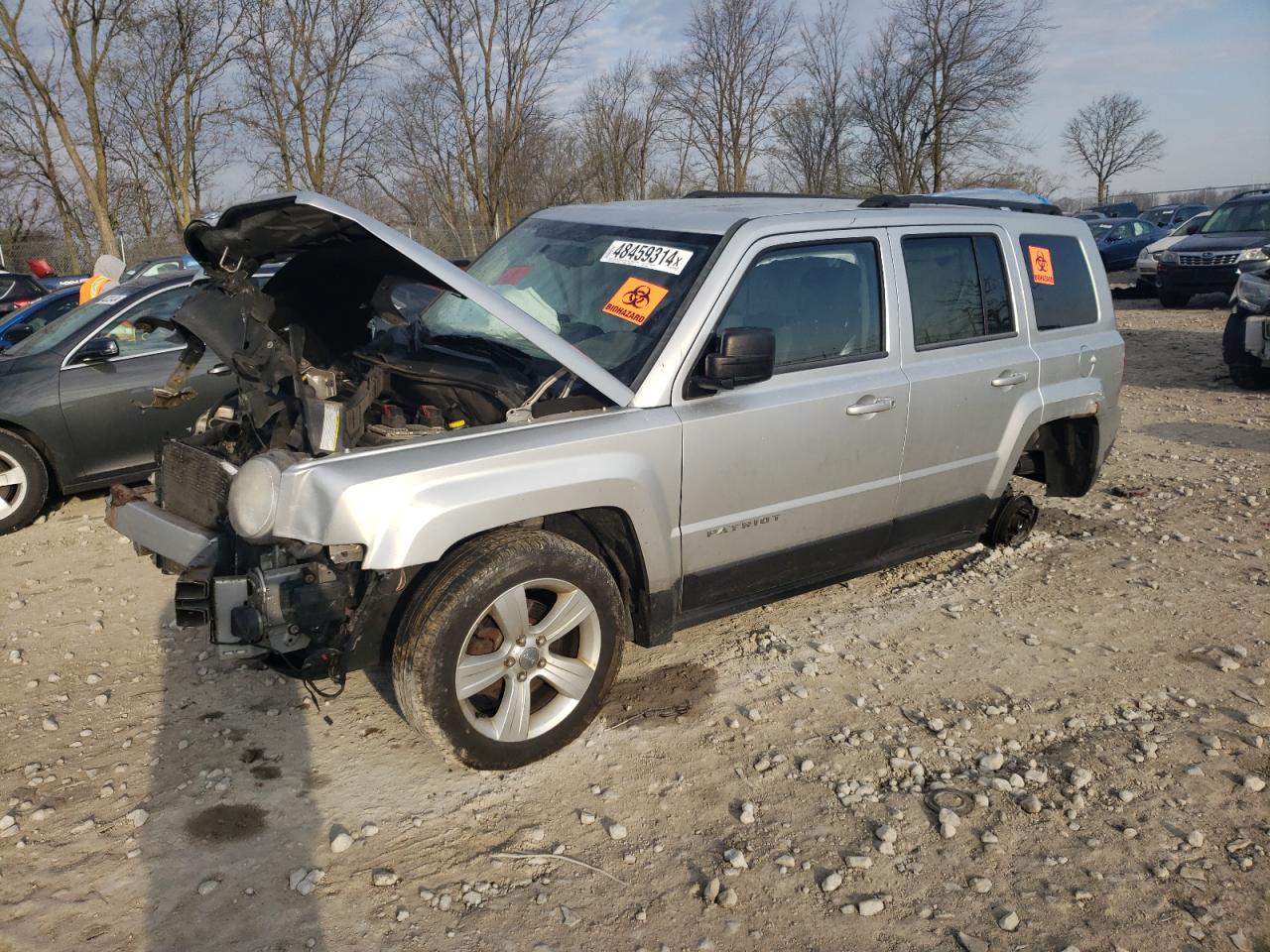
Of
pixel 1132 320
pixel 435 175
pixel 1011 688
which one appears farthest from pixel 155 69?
pixel 1011 688

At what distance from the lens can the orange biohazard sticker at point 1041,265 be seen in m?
4.73

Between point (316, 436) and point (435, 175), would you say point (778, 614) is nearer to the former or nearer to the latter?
point (316, 436)

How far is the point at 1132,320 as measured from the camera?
48.9 ft

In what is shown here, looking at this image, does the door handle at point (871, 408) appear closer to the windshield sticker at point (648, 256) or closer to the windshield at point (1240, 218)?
the windshield sticker at point (648, 256)

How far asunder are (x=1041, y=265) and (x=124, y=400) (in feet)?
18.8

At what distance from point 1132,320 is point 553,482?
1460 cm

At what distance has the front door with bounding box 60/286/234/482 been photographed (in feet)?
20.3

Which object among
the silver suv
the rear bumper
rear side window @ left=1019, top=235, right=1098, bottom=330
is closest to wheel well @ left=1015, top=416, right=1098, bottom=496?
the silver suv

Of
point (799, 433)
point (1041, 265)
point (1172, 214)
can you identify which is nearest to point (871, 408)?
point (799, 433)

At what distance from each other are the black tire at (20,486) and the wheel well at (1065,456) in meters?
6.11

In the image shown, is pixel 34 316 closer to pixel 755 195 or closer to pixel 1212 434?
pixel 755 195

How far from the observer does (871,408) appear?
393 cm

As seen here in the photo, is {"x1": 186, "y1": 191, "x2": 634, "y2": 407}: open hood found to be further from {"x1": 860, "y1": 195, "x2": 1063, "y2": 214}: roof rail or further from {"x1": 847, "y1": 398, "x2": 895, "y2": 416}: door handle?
{"x1": 860, "y1": 195, "x2": 1063, "y2": 214}: roof rail

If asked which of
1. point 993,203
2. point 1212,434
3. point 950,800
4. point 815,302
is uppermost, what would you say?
point 993,203
